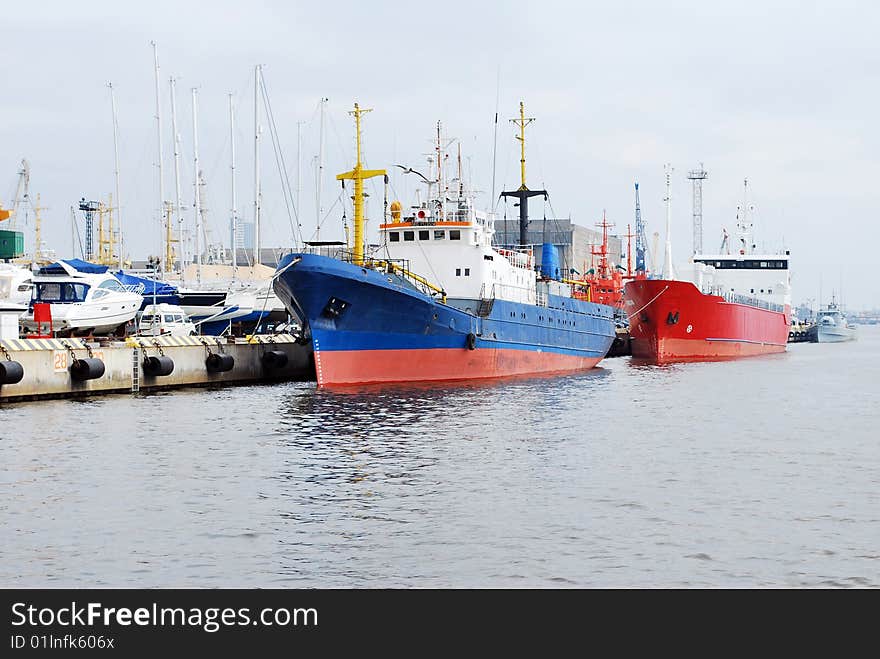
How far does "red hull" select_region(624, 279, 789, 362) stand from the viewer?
6538cm

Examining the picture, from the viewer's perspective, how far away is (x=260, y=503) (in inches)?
688

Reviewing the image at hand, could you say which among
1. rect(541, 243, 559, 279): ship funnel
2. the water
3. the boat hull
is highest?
rect(541, 243, 559, 279): ship funnel

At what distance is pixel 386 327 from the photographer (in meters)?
38.5

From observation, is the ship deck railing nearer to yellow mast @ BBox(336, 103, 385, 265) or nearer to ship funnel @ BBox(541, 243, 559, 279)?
ship funnel @ BBox(541, 243, 559, 279)

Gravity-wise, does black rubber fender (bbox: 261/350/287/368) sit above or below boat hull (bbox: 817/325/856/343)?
above

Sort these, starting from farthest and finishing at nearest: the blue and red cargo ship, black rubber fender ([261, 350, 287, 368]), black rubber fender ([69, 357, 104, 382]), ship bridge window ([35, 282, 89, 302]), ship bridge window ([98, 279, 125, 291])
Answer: ship bridge window ([98, 279, 125, 291])
ship bridge window ([35, 282, 89, 302])
black rubber fender ([261, 350, 287, 368])
the blue and red cargo ship
black rubber fender ([69, 357, 104, 382])

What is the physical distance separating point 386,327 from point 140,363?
9.05m

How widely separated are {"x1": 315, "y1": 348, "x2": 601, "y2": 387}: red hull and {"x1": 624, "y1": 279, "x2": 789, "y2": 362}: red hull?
70.5 feet

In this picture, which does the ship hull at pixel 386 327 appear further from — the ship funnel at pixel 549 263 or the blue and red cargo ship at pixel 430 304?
the ship funnel at pixel 549 263

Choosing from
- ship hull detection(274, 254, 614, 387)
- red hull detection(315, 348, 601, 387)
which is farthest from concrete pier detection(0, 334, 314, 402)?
red hull detection(315, 348, 601, 387)
